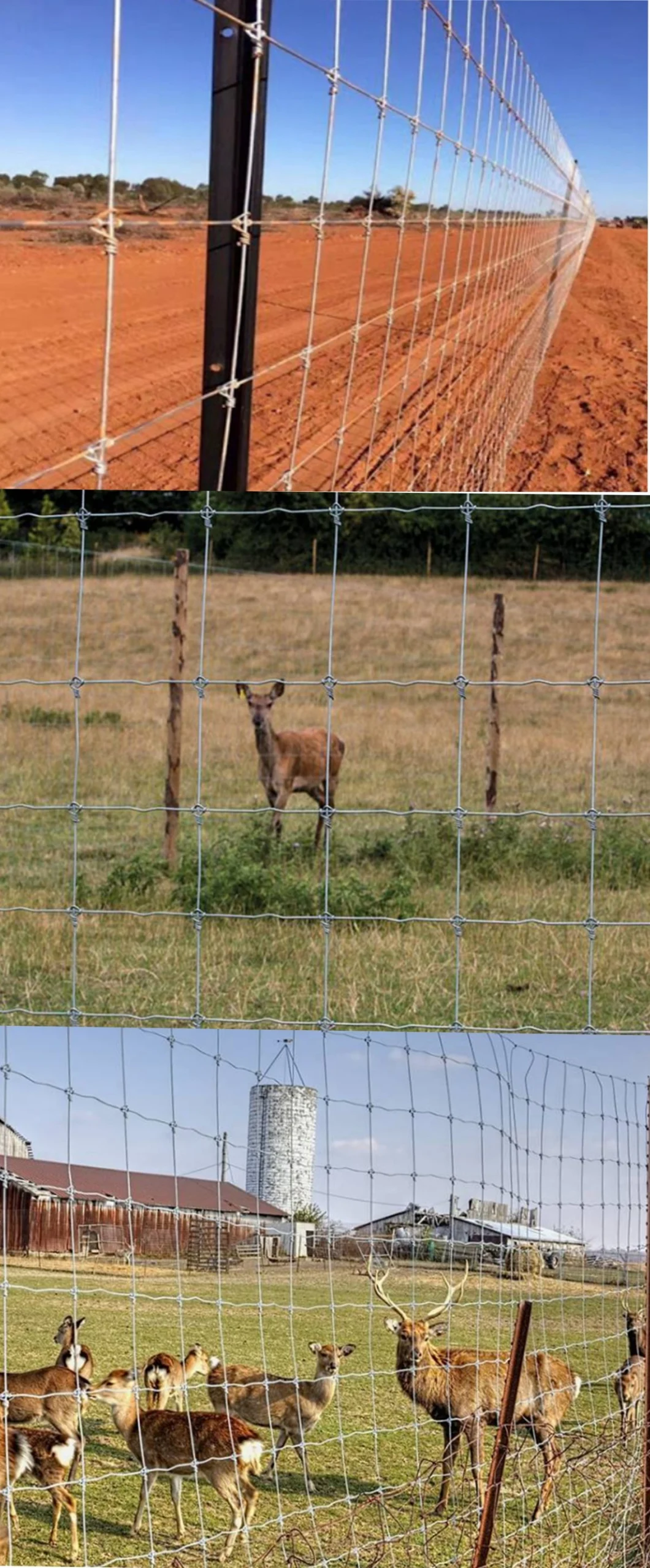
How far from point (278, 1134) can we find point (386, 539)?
13128 millimetres

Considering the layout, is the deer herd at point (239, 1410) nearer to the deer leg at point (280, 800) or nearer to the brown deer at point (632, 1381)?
the brown deer at point (632, 1381)

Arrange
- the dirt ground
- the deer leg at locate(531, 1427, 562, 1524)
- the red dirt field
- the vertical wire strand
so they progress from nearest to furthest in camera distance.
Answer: the vertical wire strand
the deer leg at locate(531, 1427, 562, 1524)
the red dirt field
the dirt ground

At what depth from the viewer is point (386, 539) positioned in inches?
759

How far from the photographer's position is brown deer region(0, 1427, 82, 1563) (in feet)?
16.6

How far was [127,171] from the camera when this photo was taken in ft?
38.8

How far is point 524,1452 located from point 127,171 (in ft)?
29.2

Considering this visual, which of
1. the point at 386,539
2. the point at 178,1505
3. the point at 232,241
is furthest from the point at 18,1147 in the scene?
the point at 386,539

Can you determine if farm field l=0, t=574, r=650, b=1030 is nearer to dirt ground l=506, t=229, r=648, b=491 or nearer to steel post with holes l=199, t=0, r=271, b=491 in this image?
steel post with holes l=199, t=0, r=271, b=491

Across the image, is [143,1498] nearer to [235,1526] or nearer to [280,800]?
[235,1526]

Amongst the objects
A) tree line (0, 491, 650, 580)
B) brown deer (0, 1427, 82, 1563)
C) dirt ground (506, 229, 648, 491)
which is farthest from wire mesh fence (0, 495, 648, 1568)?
tree line (0, 491, 650, 580)

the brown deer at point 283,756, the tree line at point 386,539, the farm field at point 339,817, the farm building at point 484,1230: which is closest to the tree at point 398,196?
the farm field at point 339,817

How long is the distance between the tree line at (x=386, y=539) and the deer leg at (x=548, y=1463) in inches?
551

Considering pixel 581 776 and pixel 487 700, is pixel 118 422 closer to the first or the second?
pixel 581 776

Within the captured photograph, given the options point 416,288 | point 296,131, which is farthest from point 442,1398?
point 416,288
